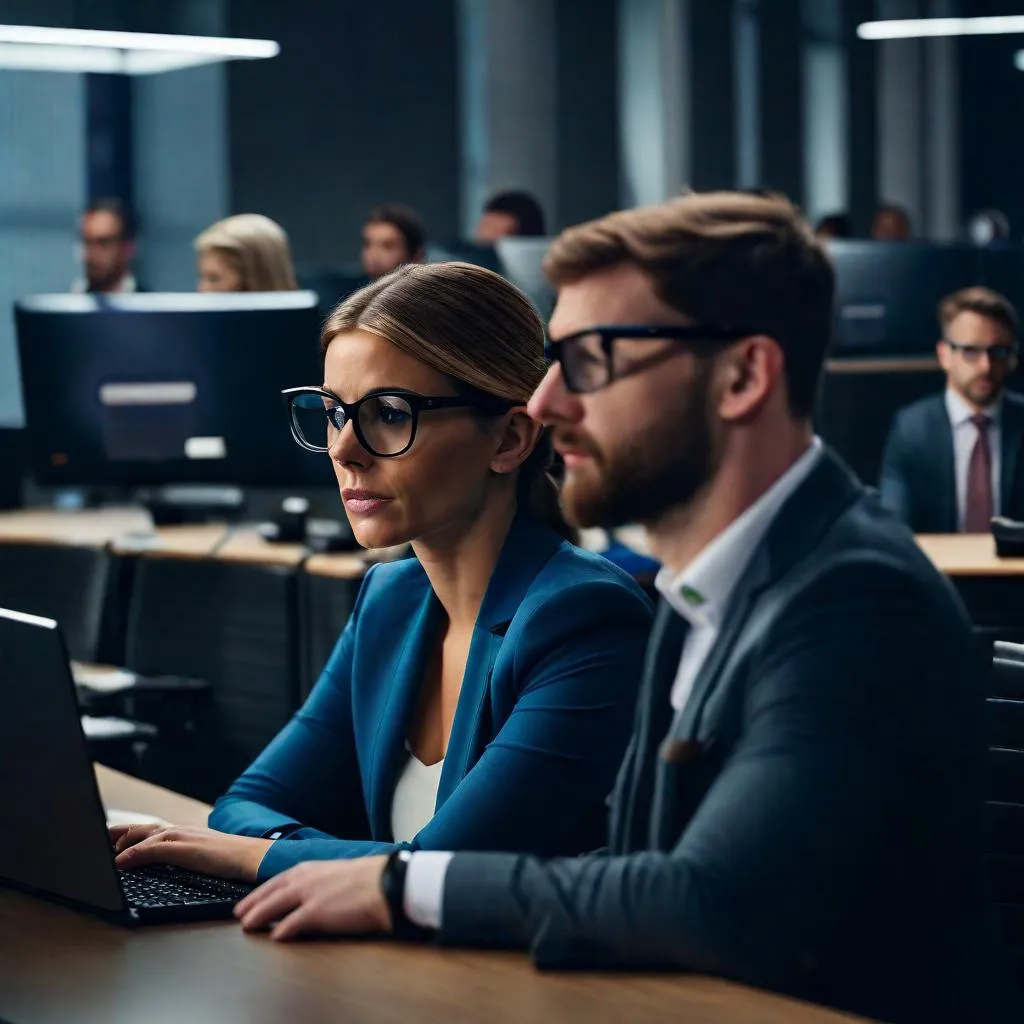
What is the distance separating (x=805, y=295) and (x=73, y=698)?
699 millimetres

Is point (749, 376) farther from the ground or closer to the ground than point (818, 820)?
farther from the ground

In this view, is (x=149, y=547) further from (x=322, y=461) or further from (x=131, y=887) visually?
(x=131, y=887)

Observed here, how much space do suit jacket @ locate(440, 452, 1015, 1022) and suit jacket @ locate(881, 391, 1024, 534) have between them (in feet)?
13.5

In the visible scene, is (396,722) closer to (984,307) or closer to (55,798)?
(55,798)

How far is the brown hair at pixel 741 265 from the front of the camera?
4.49ft

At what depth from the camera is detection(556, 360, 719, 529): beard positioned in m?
1.38

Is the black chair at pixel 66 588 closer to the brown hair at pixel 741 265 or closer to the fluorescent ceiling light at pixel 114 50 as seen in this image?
the brown hair at pixel 741 265

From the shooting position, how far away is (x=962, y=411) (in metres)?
5.43

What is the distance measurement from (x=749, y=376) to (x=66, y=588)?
2853 mm

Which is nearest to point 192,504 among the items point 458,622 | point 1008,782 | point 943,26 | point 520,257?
point 520,257

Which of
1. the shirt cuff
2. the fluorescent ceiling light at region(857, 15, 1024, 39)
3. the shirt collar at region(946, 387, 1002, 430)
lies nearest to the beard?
the shirt cuff

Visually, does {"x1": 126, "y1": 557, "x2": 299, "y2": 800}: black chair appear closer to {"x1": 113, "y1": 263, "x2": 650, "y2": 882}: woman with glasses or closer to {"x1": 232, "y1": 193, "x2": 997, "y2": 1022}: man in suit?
{"x1": 113, "y1": 263, "x2": 650, "y2": 882}: woman with glasses

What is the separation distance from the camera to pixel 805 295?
1.39 metres

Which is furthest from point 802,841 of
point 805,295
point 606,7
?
point 606,7
